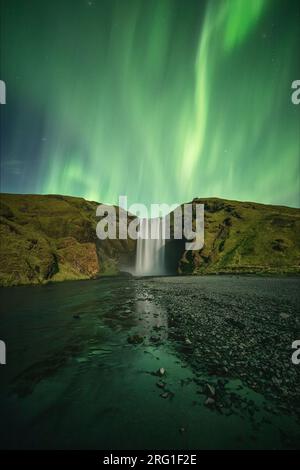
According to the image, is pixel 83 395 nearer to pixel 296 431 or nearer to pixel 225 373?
pixel 225 373

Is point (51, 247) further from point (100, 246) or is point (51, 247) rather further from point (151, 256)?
point (151, 256)

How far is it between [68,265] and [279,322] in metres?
61.2

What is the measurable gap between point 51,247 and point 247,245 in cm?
7656

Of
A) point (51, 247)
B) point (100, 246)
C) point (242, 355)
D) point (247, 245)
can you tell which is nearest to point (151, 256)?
point (100, 246)

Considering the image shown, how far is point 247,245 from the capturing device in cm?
9588

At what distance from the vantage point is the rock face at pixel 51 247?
50.1m

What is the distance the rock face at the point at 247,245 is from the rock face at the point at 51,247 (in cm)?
3737

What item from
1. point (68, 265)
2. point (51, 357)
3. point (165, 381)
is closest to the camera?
point (165, 381)

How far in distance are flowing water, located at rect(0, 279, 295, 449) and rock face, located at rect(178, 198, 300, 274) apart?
2880 inches

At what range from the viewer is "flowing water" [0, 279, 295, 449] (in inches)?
218

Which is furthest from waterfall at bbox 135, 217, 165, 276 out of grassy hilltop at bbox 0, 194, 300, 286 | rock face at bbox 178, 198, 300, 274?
rock face at bbox 178, 198, 300, 274

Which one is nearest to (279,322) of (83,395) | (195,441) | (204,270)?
(195,441)

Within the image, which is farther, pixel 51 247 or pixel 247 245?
pixel 247 245
